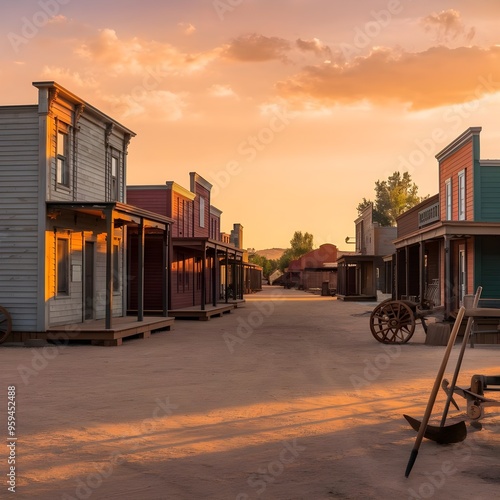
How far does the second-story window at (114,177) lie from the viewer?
2366cm

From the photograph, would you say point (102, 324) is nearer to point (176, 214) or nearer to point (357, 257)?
point (176, 214)

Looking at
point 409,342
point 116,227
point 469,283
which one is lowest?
point 409,342

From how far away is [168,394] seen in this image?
33.9ft

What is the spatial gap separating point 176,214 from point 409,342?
17.3m

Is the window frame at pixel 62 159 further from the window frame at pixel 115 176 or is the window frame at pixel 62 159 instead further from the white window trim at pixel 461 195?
the white window trim at pixel 461 195

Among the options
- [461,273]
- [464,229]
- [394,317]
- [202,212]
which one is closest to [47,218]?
[394,317]

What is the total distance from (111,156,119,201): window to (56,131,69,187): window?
4.22m

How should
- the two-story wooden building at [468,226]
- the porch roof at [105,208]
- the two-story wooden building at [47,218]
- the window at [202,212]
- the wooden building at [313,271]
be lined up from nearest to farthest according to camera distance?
the porch roof at [105,208] < the two-story wooden building at [47,218] < the two-story wooden building at [468,226] < the window at [202,212] < the wooden building at [313,271]

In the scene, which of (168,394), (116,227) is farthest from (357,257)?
(168,394)

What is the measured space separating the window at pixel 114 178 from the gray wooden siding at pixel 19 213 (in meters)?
5.68

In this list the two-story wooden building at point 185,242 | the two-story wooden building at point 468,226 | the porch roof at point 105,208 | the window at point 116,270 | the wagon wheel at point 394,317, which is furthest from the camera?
the two-story wooden building at point 185,242

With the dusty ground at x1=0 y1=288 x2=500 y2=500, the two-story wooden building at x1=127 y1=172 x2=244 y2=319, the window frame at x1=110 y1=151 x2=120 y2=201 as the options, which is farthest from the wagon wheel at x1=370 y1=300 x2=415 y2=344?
the two-story wooden building at x1=127 y1=172 x2=244 y2=319

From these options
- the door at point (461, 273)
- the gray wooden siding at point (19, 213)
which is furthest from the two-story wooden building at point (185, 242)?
the gray wooden siding at point (19, 213)

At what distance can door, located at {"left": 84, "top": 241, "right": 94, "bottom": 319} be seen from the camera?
21156mm
